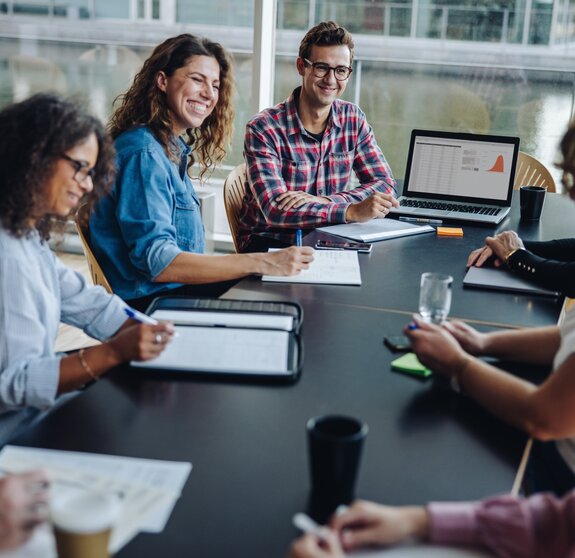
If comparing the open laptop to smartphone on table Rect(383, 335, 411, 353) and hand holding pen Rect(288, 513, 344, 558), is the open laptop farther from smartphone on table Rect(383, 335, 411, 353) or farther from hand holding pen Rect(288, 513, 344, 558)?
hand holding pen Rect(288, 513, 344, 558)

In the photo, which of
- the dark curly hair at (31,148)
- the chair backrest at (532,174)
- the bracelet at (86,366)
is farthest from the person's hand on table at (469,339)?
the chair backrest at (532,174)

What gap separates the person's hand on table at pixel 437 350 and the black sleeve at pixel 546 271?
601mm

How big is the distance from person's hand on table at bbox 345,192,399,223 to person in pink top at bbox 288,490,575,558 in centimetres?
159

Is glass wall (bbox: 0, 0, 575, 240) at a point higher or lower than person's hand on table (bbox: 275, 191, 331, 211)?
higher

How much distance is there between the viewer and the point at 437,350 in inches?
53.1

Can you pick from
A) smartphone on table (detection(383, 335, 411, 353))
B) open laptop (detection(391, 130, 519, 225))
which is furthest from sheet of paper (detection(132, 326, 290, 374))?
open laptop (detection(391, 130, 519, 225))

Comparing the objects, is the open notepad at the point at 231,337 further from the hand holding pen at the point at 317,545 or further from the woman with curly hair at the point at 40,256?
the hand holding pen at the point at 317,545

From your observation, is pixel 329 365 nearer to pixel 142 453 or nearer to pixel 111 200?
pixel 142 453

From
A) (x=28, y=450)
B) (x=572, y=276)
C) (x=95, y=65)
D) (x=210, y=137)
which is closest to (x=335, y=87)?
(x=210, y=137)

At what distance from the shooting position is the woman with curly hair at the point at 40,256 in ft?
4.40

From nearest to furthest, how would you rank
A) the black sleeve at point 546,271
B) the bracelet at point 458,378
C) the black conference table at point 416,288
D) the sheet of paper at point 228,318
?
the bracelet at point 458,378 < the sheet of paper at point 228,318 < the black conference table at point 416,288 < the black sleeve at point 546,271

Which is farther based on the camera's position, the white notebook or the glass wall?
the glass wall

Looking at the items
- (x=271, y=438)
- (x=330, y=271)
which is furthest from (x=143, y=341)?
(x=330, y=271)

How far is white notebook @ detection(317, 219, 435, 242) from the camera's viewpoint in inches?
91.8
